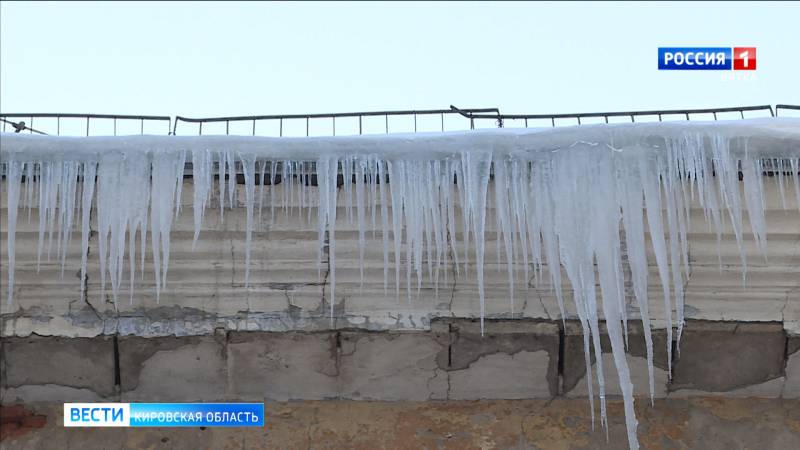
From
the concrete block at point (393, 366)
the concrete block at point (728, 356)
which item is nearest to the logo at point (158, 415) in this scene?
the concrete block at point (393, 366)

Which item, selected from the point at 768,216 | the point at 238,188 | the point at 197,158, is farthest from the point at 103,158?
the point at 768,216

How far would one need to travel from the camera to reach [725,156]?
7.43 feet

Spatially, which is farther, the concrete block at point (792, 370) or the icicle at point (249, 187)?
the concrete block at point (792, 370)

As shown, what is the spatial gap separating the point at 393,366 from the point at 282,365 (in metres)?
0.52

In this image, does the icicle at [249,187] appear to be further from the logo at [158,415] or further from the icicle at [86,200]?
the logo at [158,415]

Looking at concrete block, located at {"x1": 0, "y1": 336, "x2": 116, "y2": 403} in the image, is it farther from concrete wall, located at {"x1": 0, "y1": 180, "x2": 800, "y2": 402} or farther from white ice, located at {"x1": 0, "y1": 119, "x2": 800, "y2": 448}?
white ice, located at {"x1": 0, "y1": 119, "x2": 800, "y2": 448}

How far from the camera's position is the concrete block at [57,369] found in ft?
8.47

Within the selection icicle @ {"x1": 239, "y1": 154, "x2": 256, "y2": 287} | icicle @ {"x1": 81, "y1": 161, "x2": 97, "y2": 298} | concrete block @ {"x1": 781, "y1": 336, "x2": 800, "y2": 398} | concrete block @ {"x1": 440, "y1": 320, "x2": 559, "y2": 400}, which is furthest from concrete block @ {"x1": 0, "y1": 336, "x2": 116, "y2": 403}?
concrete block @ {"x1": 781, "y1": 336, "x2": 800, "y2": 398}

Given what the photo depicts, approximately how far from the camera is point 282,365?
2.61m

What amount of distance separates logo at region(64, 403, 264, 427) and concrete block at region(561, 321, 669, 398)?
1.59 m

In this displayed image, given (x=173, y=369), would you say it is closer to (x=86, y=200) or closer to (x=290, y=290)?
(x=290, y=290)

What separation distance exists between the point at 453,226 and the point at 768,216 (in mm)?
1328

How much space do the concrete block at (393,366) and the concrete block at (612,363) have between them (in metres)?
0.60

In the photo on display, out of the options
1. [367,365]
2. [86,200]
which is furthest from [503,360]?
[86,200]
